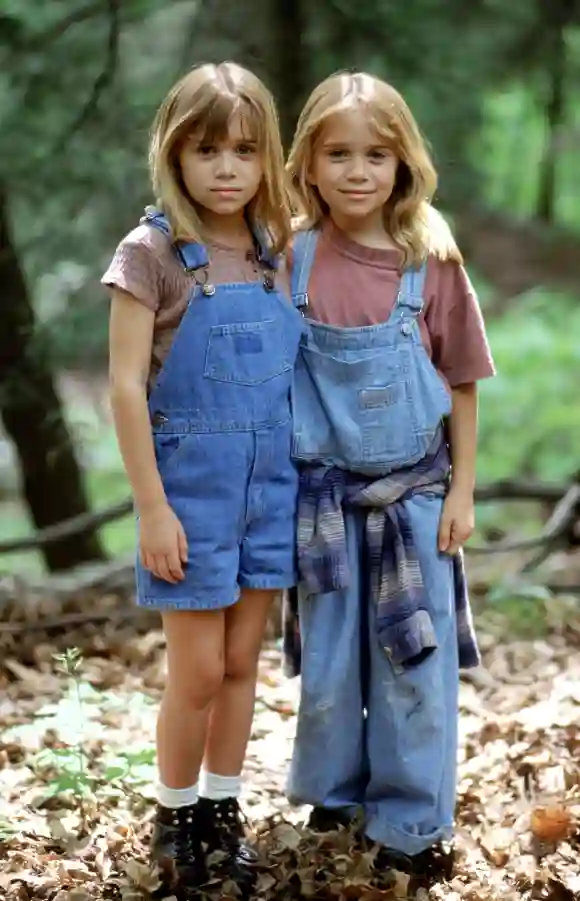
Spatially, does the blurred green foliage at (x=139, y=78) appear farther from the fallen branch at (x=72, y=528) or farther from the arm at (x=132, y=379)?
the arm at (x=132, y=379)

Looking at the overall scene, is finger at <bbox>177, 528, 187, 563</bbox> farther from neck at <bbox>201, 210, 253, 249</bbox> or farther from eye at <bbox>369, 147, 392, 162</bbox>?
eye at <bbox>369, 147, 392, 162</bbox>

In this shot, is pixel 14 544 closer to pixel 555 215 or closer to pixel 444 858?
pixel 444 858

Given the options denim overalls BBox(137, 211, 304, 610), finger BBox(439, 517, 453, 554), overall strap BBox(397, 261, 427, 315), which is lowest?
finger BBox(439, 517, 453, 554)

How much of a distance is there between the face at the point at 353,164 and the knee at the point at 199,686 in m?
1.04

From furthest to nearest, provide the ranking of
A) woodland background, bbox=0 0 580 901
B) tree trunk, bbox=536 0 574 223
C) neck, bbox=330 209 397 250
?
tree trunk, bbox=536 0 574 223
woodland background, bbox=0 0 580 901
neck, bbox=330 209 397 250

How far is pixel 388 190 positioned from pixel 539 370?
6.63 meters

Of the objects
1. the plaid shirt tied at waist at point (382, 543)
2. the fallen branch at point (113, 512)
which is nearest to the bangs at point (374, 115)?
the plaid shirt tied at waist at point (382, 543)

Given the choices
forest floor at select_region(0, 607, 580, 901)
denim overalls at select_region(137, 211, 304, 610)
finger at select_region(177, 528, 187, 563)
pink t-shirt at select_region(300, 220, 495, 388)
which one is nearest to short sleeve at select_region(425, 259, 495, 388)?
pink t-shirt at select_region(300, 220, 495, 388)

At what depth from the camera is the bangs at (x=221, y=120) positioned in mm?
2170

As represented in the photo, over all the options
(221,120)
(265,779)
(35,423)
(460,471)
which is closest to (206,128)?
(221,120)

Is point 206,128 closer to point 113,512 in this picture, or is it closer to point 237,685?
point 237,685

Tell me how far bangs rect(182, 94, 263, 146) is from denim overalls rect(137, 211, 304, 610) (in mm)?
191

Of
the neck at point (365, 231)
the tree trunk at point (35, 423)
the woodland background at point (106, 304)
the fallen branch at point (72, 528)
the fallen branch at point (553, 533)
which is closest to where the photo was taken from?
the neck at point (365, 231)

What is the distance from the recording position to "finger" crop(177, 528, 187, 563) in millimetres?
2271
